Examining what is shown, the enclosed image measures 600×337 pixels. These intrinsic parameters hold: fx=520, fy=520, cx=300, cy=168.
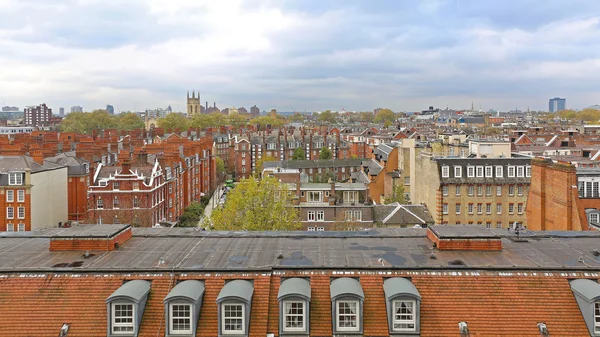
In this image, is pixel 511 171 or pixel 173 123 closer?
pixel 511 171

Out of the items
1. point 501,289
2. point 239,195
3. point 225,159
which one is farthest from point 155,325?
point 225,159

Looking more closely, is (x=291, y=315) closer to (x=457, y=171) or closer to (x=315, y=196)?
(x=457, y=171)

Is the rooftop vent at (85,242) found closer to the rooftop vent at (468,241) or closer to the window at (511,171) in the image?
the rooftop vent at (468,241)

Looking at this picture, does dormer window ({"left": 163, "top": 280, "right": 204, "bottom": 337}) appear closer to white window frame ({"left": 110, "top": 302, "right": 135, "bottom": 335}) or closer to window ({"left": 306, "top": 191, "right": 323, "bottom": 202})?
white window frame ({"left": 110, "top": 302, "right": 135, "bottom": 335})

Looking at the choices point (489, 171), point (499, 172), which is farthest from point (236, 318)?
point (499, 172)

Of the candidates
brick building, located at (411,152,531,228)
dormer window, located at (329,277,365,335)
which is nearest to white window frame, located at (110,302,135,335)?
dormer window, located at (329,277,365,335)

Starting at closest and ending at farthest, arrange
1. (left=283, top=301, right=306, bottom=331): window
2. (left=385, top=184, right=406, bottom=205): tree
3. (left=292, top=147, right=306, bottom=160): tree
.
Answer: (left=283, top=301, right=306, bottom=331): window
(left=385, top=184, right=406, bottom=205): tree
(left=292, top=147, right=306, bottom=160): tree

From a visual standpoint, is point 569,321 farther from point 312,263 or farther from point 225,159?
point 225,159
